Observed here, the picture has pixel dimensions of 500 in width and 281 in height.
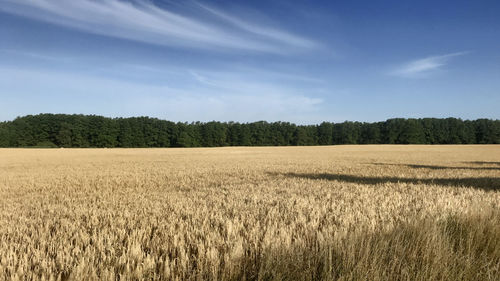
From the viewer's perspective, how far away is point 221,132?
98.8 metres

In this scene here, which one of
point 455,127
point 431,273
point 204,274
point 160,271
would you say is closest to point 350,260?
point 431,273

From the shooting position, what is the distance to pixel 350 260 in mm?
2428

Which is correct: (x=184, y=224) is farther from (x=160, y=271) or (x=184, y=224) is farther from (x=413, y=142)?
(x=413, y=142)

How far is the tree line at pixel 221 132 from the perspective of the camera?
286 ft

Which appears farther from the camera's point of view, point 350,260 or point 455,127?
point 455,127

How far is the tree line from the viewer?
8731cm

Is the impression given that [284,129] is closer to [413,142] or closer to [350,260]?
[413,142]

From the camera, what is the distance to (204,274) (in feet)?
7.30

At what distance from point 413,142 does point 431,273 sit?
Answer: 363 ft

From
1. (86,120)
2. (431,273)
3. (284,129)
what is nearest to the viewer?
(431,273)

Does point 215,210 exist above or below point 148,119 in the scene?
below

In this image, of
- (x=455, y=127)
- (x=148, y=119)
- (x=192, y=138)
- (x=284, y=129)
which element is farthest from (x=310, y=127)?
(x=148, y=119)

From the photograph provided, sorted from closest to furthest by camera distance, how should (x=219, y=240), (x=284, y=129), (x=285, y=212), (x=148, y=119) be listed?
1. (x=219, y=240)
2. (x=285, y=212)
3. (x=148, y=119)
4. (x=284, y=129)

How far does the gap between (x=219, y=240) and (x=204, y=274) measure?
27.1 inches
